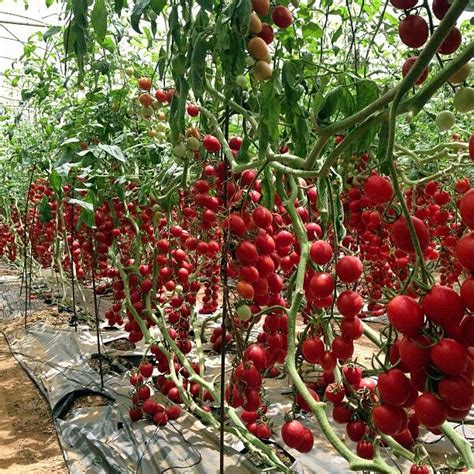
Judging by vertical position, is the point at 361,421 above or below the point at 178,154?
below

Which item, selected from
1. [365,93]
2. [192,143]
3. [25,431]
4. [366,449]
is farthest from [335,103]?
[25,431]

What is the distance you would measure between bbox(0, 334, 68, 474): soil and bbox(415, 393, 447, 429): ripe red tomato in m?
2.31

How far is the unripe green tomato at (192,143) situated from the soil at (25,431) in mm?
1754

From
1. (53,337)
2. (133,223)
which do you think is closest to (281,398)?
(133,223)

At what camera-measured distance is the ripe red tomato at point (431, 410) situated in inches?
19.4

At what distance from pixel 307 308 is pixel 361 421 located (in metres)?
0.30

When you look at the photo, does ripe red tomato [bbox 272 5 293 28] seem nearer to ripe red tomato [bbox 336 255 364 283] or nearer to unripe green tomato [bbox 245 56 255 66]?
unripe green tomato [bbox 245 56 255 66]

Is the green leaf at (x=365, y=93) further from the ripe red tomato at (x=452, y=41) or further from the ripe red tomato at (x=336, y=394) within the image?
the ripe red tomato at (x=336, y=394)

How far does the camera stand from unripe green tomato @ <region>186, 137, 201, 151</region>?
5.10 feet

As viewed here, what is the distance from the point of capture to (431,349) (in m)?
0.47

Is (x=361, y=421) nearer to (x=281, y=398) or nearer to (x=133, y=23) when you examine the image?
(x=133, y=23)

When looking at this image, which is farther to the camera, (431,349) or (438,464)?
(438,464)

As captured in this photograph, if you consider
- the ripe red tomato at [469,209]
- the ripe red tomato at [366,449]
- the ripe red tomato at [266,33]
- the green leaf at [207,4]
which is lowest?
the ripe red tomato at [366,449]

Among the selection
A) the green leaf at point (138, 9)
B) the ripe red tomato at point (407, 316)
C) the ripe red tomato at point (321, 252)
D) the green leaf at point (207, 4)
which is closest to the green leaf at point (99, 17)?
the green leaf at point (138, 9)
